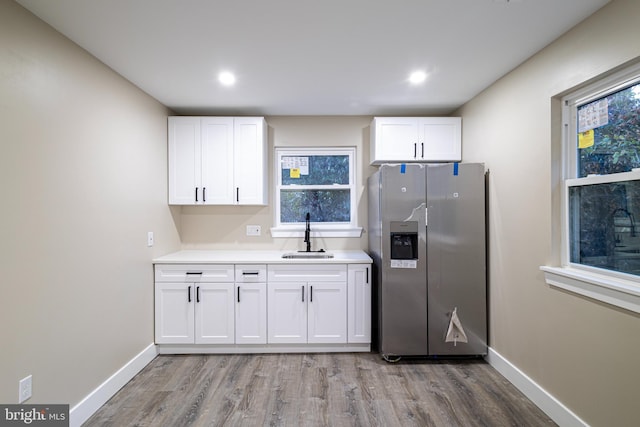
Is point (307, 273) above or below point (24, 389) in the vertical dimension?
above

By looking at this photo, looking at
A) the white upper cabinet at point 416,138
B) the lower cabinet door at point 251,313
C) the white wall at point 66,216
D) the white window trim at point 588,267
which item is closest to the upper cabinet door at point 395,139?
the white upper cabinet at point 416,138

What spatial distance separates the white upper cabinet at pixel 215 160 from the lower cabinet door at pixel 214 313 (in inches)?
35.7

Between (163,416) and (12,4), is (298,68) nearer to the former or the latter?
(12,4)

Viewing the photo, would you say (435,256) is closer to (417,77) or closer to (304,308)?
(304,308)

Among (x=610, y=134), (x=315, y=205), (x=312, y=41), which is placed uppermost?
(x=312, y=41)

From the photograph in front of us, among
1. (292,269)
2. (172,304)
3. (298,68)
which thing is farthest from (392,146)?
(172,304)

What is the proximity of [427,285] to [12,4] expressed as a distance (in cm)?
332

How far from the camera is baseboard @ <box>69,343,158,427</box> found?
6.40ft

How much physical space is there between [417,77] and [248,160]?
182 cm

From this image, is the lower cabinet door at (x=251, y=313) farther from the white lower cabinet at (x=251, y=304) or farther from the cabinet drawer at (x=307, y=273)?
the cabinet drawer at (x=307, y=273)

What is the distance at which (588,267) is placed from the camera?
1.87 metres

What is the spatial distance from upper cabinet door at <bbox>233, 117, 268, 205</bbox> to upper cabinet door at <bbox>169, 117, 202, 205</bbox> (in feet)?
1.32

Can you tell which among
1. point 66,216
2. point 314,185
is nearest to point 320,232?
point 314,185

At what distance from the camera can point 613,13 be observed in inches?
62.8
